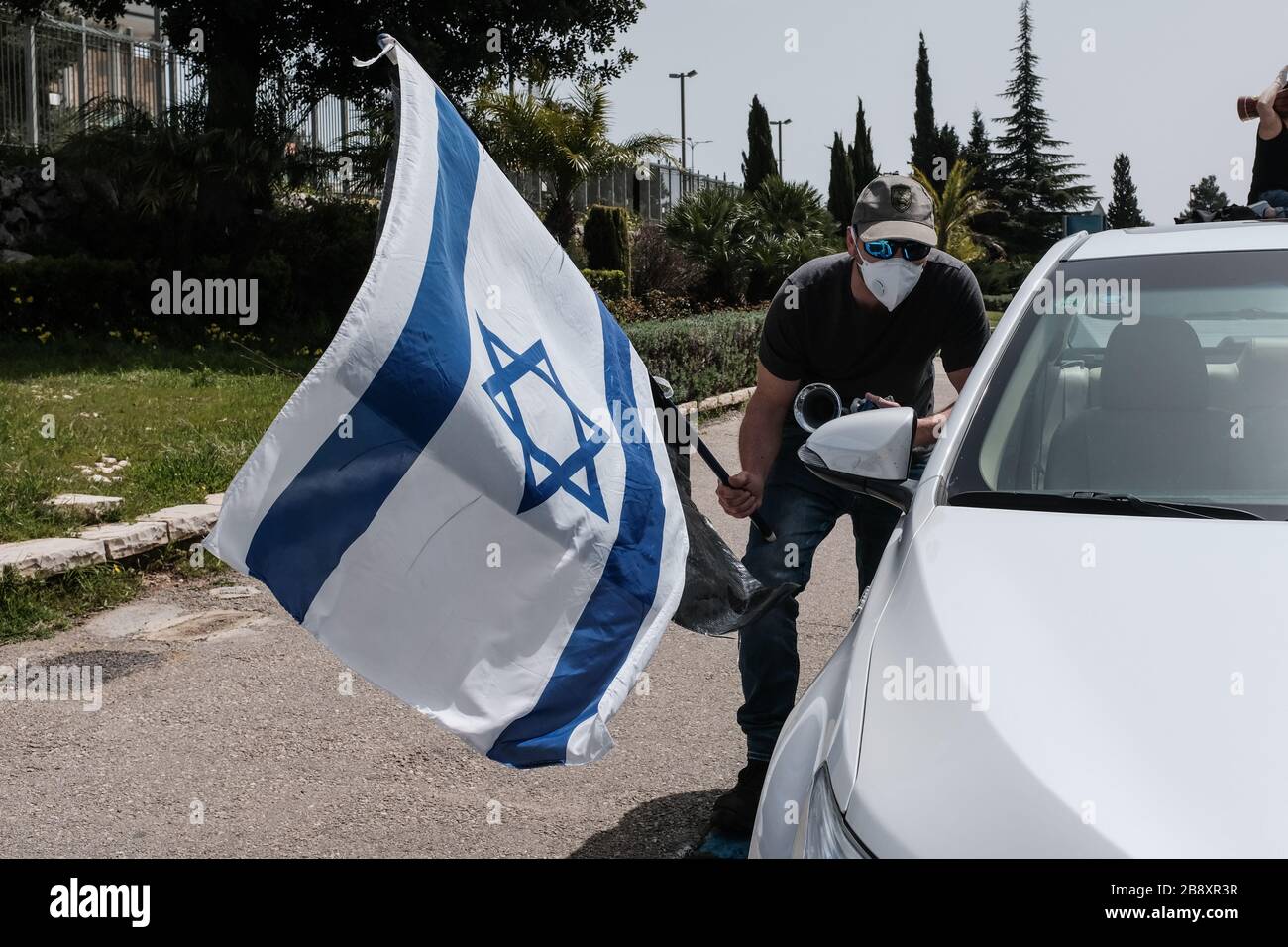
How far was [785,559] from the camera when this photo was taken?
12.6 ft

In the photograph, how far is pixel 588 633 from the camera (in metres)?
2.84

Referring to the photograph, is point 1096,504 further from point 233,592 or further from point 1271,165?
point 233,592

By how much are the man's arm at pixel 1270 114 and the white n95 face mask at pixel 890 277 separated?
222cm

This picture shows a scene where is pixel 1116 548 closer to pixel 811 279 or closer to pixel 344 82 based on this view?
pixel 811 279

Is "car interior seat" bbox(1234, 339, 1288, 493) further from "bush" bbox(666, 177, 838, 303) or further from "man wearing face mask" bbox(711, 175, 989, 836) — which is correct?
"bush" bbox(666, 177, 838, 303)

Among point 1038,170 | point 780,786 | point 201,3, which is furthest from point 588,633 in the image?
point 1038,170

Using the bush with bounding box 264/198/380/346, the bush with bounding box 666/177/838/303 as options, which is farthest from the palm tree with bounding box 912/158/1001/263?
the bush with bounding box 264/198/380/346

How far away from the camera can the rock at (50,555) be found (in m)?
6.09

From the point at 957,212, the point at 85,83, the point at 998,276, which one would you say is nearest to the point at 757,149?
the point at 957,212

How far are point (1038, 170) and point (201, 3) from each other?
57410 mm

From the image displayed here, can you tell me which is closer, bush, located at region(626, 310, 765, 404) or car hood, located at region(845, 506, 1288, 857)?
car hood, located at region(845, 506, 1288, 857)

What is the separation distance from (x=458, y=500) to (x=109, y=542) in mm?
4525

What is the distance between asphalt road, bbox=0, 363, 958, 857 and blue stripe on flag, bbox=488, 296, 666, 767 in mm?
1028

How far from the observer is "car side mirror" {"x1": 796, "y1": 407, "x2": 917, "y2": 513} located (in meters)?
2.88
